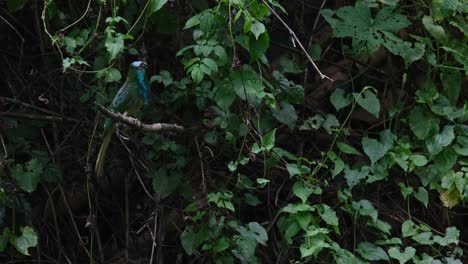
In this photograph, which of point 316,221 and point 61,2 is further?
point 61,2

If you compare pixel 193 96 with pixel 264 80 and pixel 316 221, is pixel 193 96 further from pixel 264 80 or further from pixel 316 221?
pixel 316 221

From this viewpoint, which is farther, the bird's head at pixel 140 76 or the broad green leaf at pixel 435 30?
the broad green leaf at pixel 435 30

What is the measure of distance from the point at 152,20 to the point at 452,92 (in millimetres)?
1346

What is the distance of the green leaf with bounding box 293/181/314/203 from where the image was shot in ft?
10.5

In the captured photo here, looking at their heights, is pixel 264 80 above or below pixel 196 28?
below

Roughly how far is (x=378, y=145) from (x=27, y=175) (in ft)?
4.74

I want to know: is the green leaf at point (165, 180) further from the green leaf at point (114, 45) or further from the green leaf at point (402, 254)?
the green leaf at point (402, 254)

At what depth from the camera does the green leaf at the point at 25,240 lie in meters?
3.13

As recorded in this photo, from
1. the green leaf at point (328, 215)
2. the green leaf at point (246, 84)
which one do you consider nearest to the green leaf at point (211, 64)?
the green leaf at point (246, 84)

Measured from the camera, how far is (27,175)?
3178 mm

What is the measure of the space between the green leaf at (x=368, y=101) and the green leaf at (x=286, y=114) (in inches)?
11.2

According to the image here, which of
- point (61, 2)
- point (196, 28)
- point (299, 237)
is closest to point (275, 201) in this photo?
point (299, 237)

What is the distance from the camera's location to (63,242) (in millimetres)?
3576

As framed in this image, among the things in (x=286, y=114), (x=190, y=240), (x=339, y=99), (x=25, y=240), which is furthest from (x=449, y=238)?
A: (x=25, y=240)
